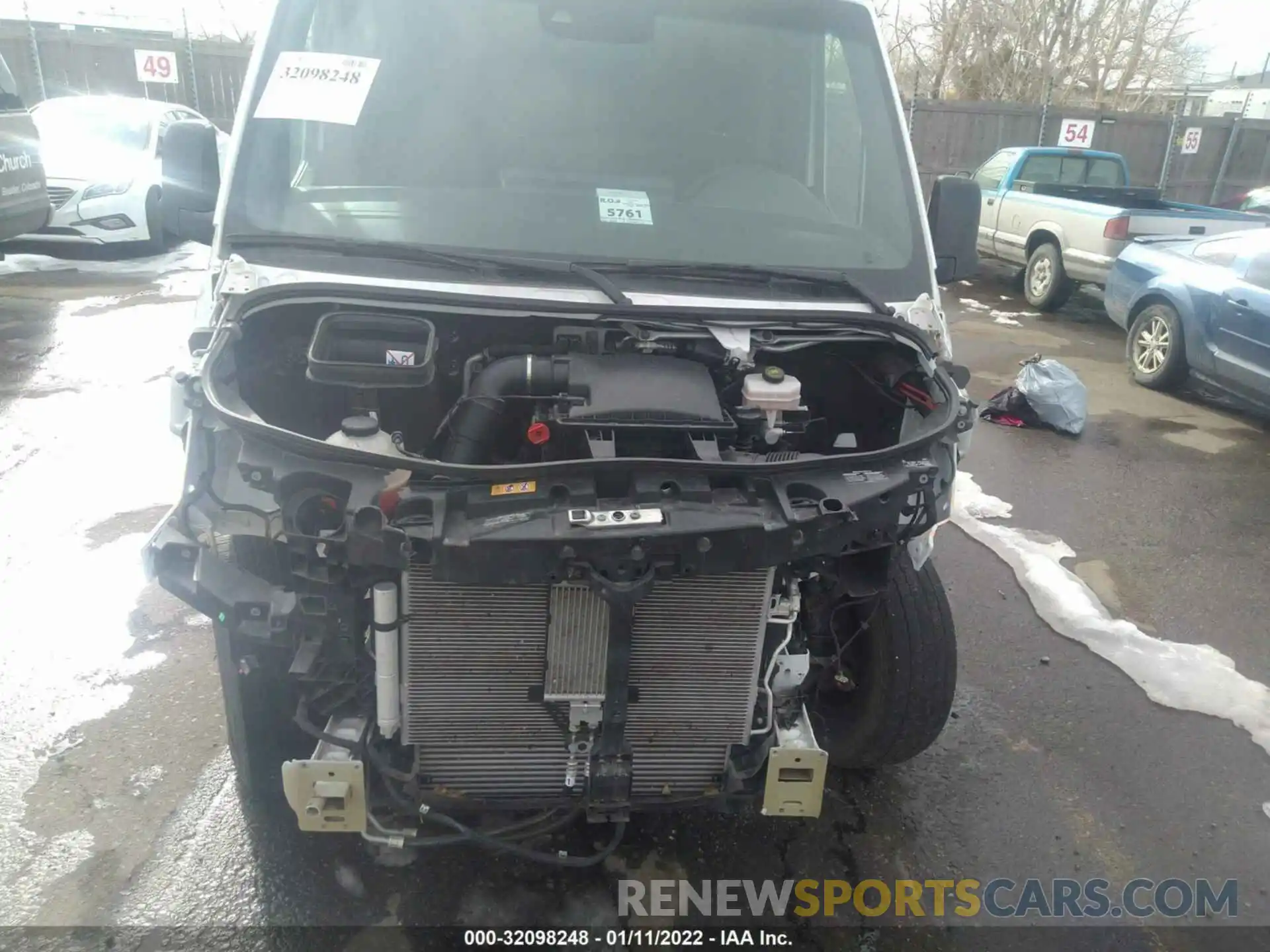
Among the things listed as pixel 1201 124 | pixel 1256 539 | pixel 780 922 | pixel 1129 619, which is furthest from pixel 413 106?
pixel 1201 124

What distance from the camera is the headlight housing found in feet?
32.7

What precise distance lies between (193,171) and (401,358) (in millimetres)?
1316

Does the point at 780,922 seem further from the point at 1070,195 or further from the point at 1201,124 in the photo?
the point at 1201,124

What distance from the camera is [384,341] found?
92.7 inches

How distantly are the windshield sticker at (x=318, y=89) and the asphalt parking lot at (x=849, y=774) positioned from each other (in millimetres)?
1582

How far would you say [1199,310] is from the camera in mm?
7000

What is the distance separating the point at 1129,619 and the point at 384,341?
3570 millimetres

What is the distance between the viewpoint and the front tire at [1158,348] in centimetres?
734

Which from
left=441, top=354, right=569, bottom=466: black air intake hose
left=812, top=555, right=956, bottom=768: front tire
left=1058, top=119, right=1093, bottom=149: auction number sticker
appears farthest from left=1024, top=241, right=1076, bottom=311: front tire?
left=441, top=354, right=569, bottom=466: black air intake hose

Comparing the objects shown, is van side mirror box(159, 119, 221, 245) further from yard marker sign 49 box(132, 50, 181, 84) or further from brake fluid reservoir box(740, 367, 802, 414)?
yard marker sign 49 box(132, 50, 181, 84)

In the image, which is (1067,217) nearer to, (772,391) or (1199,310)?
(1199,310)

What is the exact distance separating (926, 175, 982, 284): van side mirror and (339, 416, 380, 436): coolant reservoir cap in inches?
79.6

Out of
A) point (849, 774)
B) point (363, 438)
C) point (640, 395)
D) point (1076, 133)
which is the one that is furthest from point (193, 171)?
point (1076, 133)

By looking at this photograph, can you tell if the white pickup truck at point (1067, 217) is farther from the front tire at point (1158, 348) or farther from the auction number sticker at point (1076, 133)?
the auction number sticker at point (1076, 133)
